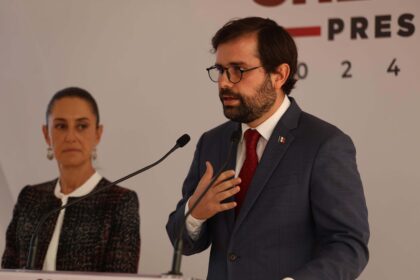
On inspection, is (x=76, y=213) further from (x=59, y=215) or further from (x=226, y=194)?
(x=226, y=194)

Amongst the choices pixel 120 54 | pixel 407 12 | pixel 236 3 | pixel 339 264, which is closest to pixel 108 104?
pixel 120 54

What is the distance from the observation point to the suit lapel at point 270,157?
2.35 metres

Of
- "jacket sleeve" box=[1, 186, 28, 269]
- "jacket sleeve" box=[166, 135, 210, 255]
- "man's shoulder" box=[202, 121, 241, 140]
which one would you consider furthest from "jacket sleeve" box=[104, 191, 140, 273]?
"man's shoulder" box=[202, 121, 241, 140]

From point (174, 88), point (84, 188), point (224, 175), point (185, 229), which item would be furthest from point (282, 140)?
point (174, 88)

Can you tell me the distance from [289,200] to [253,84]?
386 mm

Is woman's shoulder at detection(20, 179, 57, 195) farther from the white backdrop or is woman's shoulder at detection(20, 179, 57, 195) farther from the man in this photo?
the man

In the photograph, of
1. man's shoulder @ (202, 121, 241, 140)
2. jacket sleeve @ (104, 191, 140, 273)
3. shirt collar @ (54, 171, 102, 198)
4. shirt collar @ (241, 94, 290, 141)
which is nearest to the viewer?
shirt collar @ (241, 94, 290, 141)

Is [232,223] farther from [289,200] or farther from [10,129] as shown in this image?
[10,129]

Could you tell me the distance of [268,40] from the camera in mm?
2529

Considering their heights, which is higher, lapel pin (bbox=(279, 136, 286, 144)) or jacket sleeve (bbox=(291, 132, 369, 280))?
lapel pin (bbox=(279, 136, 286, 144))

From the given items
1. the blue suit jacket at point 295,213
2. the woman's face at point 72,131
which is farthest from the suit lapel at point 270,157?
the woman's face at point 72,131

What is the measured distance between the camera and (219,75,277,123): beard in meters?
2.41

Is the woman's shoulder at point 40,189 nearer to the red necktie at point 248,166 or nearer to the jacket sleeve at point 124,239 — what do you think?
the jacket sleeve at point 124,239

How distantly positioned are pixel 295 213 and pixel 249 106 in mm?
364
